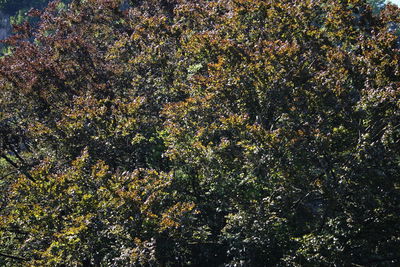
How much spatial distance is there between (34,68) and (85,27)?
7836 mm

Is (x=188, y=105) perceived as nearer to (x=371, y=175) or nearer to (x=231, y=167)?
(x=231, y=167)

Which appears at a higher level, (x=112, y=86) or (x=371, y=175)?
(x=112, y=86)

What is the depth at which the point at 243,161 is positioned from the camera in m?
12.5

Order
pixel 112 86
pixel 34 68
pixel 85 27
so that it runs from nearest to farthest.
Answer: pixel 34 68 → pixel 112 86 → pixel 85 27

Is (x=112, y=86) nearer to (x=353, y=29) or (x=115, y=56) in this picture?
(x=115, y=56)

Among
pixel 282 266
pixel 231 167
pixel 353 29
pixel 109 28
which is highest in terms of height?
pixel 109 28

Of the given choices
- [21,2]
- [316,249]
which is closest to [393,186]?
[316,249]

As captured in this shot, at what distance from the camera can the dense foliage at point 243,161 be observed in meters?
10.6

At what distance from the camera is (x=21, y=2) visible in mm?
92062

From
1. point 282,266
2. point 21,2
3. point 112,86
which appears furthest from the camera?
point 21,2

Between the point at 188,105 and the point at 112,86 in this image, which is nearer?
the point at 188,105

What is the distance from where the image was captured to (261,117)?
1352 cm

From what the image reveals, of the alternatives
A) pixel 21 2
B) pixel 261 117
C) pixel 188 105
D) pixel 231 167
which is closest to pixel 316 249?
pixel 231 167

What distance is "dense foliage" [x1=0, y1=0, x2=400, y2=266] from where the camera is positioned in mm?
10594
